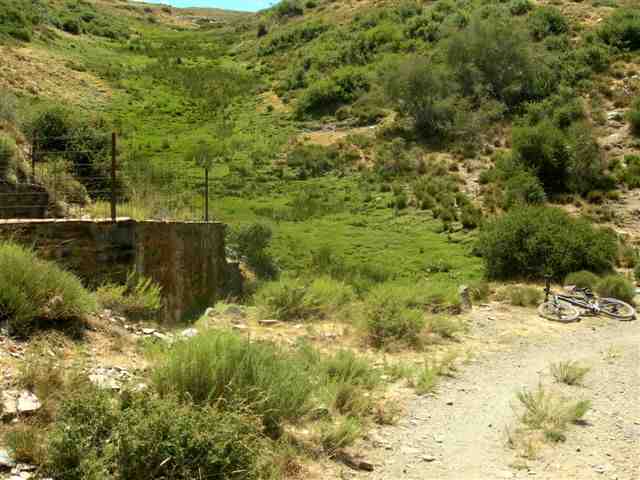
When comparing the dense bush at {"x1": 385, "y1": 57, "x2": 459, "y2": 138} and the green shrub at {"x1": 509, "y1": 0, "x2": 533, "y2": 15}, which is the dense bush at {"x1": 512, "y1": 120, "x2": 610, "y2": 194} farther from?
the green shrub at {"x1": 509, "y1": 0, "x2": 533, "y2": 15}

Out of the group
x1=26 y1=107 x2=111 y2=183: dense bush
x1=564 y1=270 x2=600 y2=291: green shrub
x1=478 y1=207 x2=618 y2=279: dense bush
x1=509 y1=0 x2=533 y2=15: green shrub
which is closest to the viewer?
x1=564 y1=270 x2=600 y2=291: green shrub

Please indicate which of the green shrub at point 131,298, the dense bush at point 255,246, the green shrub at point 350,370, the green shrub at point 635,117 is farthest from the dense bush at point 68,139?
the green shrub at point 635,117

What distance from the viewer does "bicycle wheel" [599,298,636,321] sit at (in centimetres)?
1215

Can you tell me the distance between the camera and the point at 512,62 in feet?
105

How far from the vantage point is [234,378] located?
4.89 metres

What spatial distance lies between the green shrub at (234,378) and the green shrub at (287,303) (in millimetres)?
4825

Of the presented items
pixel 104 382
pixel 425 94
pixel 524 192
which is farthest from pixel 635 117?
pixel 104 382

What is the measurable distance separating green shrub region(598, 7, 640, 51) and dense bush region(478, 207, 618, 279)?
21.3 metres

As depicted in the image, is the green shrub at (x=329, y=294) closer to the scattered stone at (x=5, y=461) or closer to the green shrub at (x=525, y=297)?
the green shrub at (x=525, y=297)

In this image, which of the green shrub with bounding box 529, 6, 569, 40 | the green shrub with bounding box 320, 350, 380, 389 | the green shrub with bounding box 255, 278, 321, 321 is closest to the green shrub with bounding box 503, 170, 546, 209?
the green shrub with bounding box 255, 278, 321, 321

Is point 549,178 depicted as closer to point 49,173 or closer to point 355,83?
point 355,83

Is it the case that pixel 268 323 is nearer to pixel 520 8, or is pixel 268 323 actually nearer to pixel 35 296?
pixel 35 296

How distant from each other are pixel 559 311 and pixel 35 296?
9.52 meters

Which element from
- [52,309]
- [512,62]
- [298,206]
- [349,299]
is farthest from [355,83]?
[52,309]
